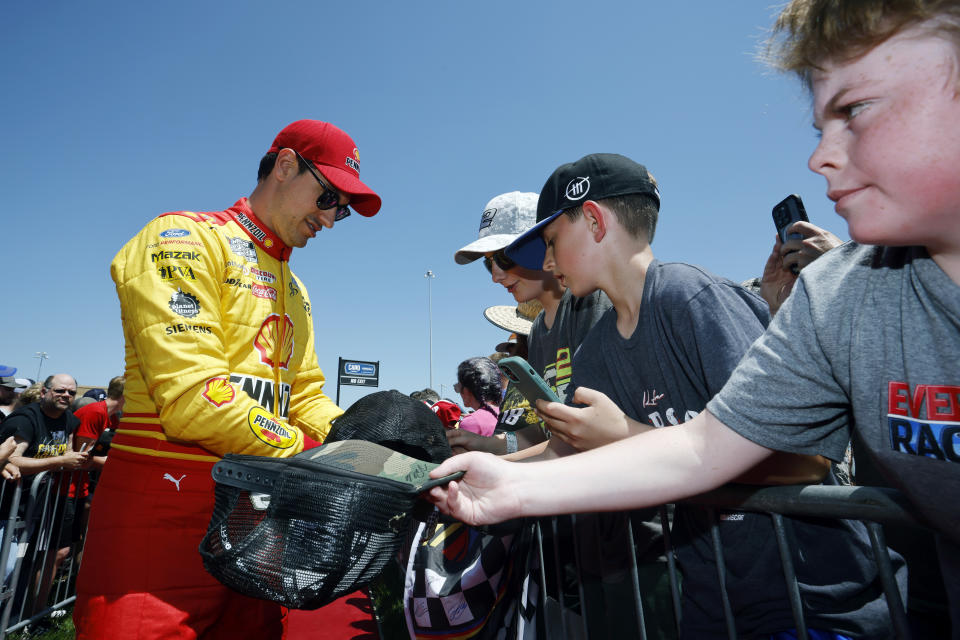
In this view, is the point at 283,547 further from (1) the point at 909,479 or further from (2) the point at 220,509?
(1) the point at 909,479

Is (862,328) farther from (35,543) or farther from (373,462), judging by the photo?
(35,543)

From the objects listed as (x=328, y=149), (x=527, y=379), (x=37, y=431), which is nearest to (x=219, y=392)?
(x=527, y=379)

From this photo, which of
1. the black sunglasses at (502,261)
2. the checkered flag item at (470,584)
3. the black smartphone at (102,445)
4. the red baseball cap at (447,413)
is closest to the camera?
the checkered flag item at (470,584)

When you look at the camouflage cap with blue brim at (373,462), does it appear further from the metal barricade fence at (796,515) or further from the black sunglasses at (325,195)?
the black sunglasses at (325,195)

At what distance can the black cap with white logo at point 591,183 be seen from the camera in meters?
2.39

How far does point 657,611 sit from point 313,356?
2.07 meters

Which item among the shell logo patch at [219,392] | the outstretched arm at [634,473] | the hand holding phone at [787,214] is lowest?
the outstretched arm at [634,473]

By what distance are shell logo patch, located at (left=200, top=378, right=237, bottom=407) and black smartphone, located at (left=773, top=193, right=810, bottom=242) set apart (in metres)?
2.59

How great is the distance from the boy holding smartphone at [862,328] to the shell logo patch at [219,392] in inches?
36.9

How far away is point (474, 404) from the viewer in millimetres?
6336

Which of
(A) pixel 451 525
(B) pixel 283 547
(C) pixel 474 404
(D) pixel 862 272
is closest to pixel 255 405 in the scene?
(B) pixel 283 547

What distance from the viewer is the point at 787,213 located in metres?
2.63

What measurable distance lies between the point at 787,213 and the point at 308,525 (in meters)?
2.63
